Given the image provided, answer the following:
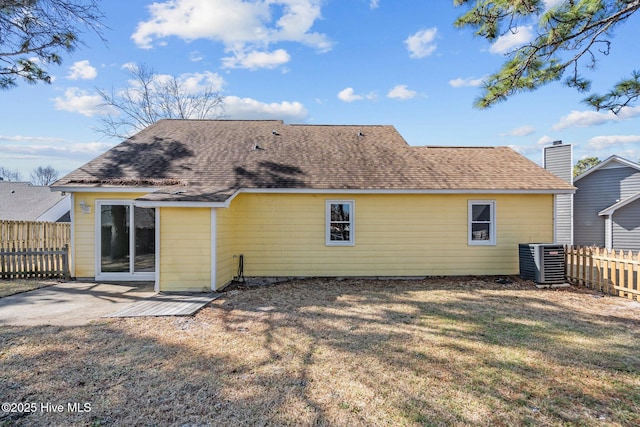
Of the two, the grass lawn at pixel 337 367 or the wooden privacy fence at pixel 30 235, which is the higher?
the wooden privacy fence at pixel 30 235

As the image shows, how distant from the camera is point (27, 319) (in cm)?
601

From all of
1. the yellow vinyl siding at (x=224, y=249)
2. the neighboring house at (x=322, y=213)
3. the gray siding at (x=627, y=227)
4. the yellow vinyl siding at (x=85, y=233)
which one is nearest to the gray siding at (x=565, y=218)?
the gray siding at (x=627, y=227)

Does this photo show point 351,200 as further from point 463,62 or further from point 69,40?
point 69,40

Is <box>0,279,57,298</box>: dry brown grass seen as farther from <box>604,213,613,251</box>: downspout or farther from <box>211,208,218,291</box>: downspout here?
<box>604,213,613,251</box>: downspout

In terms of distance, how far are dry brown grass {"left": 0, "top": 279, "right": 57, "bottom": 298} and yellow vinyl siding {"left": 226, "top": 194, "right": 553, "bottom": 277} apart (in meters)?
5.21

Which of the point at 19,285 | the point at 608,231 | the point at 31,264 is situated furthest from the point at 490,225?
the point at 31,264

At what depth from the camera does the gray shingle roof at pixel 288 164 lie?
388 inches

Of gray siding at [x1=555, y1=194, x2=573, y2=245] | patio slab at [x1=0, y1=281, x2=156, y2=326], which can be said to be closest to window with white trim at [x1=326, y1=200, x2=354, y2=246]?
patio slab at [x1=0, y1=281, x2=156, y2=326]

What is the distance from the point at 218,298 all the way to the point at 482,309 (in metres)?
5.74

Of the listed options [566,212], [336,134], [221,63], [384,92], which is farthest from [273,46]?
[566,212]

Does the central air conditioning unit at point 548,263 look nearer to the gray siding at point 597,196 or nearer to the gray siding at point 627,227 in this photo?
the gray siding at point 627,227

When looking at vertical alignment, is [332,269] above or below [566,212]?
below

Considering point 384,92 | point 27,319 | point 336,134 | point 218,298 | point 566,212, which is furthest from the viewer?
point 566,212

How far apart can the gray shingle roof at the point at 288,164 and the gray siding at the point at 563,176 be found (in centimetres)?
737
